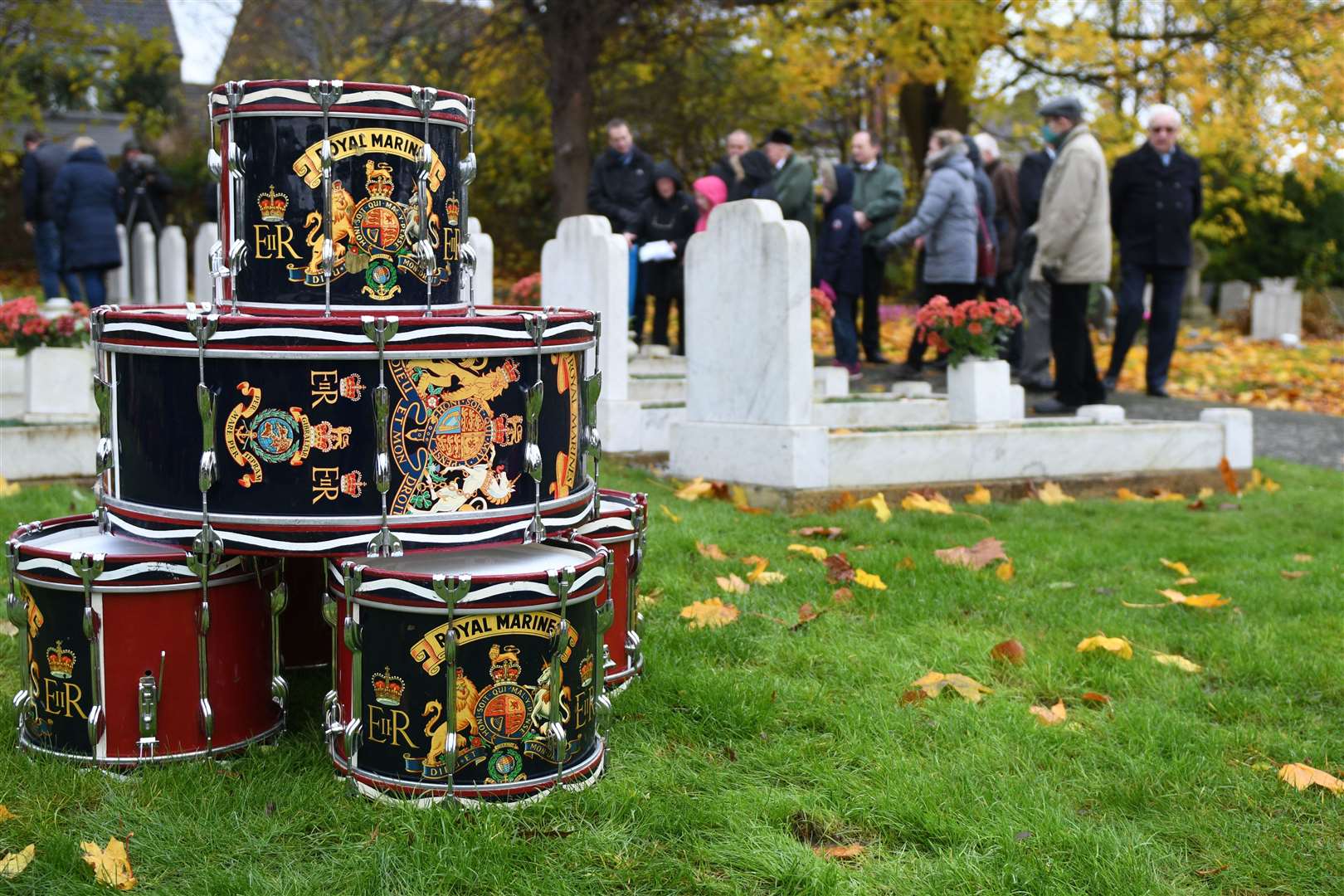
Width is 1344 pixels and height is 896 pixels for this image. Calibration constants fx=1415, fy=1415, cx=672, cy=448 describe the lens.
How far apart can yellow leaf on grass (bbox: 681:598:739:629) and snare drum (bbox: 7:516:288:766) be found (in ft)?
5.42

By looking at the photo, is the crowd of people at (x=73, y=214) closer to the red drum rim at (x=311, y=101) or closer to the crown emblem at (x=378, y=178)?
the red drum rim at (x=311, y=101)

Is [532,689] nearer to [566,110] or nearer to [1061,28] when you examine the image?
[566,110]

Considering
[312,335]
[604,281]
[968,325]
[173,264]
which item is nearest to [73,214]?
[173,264]

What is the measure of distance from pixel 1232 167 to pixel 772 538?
1972cm

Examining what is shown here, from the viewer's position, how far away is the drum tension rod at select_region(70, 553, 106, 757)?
340cm

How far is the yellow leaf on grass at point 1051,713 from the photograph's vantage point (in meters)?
3.91

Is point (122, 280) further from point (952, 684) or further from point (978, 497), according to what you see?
point (952, 684)

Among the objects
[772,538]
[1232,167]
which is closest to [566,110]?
[772,538]

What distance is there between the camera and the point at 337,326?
3355 mm

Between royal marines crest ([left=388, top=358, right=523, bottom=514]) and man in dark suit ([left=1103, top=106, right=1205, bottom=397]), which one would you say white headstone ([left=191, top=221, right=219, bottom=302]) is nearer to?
royal marines crest ([left=388, top=358, right=523, bottom=514])

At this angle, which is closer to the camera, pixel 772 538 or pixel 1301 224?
pixel 772 538

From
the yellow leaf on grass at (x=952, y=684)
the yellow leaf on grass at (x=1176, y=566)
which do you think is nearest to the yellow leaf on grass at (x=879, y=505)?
the yellow leaf on grass at (x=1176, y=566)

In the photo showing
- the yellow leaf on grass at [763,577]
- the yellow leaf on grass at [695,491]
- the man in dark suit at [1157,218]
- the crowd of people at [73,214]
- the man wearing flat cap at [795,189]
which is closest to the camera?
the yellow leaf on grass at [763,577]

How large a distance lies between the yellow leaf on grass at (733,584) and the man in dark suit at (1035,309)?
6.65 m
